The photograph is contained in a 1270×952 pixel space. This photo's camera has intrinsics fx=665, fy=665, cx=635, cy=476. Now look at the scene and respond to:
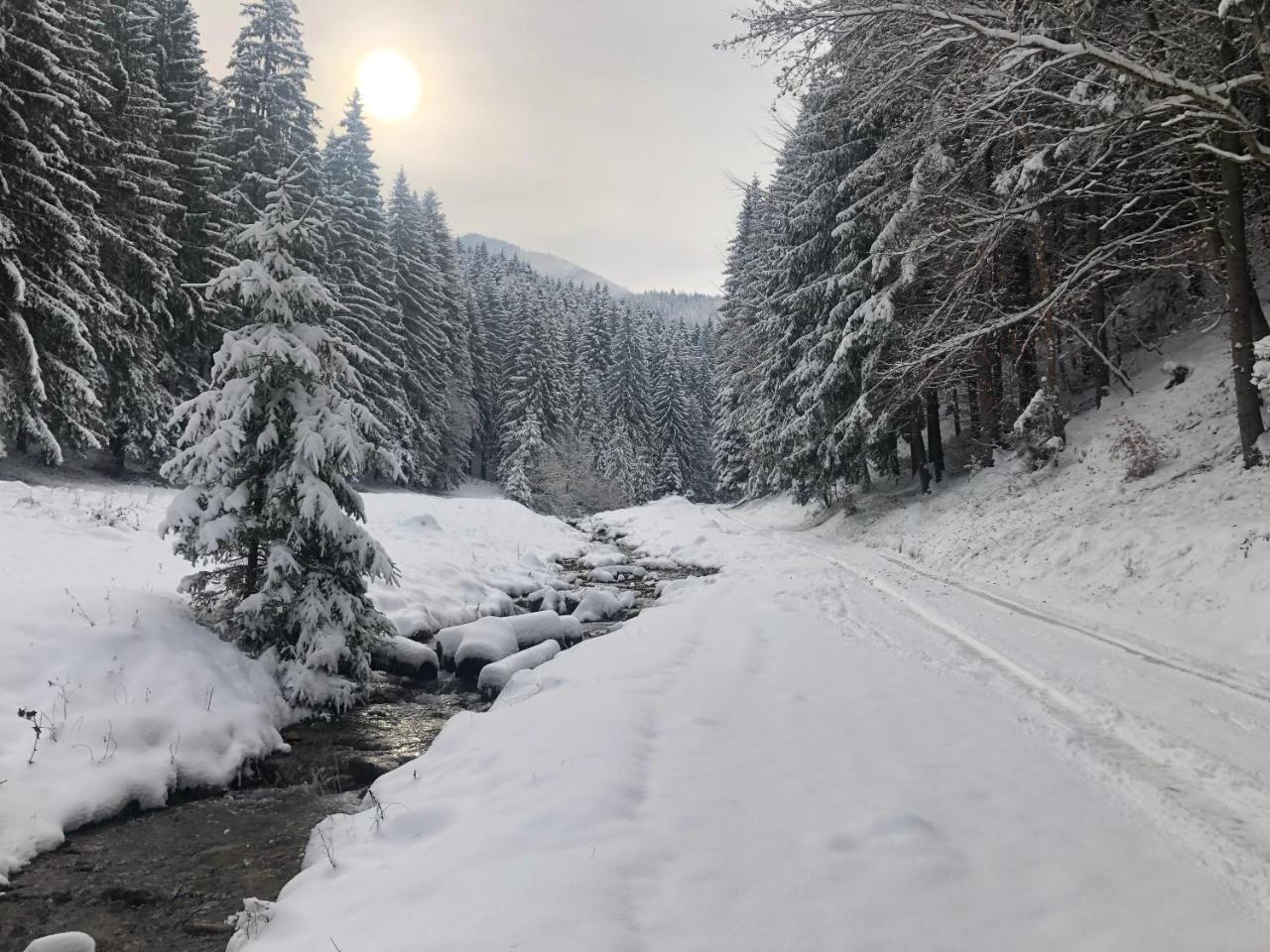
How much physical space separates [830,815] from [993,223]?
751cm

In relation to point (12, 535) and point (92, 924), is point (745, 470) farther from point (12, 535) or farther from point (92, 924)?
point (92, 924)

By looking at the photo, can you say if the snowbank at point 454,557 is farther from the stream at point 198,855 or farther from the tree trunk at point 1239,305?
the tree trunk at point 1239,305

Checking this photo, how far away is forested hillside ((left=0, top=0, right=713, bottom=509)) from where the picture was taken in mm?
16406

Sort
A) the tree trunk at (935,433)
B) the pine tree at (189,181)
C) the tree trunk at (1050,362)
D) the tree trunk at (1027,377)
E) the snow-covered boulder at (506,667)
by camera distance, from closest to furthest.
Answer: the snow-covered boulder at (506,667), the tree trunk at (1050,362), the tree trunk at (1027,377), the tree trunk at (935,433), the pine tree at (189,181)

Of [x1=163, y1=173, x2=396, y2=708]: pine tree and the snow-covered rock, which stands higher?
[x1=163, y1=173, x2=396, y2=708]: pine tree

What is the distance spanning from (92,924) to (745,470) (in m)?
47.6

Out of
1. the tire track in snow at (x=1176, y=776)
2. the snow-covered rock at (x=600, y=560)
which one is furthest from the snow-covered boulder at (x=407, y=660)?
the snow-covered rock at (x=600, y=560)

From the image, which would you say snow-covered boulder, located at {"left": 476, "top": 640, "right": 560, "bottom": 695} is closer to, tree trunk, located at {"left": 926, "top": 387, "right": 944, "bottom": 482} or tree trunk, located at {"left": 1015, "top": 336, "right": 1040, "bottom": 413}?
tree trunk, located at {"left": 926, "top": 387, "right": 944, "bottom": 482}

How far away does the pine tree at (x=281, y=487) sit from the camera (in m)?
8.42

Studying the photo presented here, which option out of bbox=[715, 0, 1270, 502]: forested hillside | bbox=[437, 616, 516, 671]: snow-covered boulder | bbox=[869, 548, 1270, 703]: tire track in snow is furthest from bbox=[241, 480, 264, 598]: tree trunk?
bbox=[869, 548, 1270, 703]: tire track in snow

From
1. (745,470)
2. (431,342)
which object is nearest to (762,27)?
(431,342)

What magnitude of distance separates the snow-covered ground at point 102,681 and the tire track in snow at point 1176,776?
7.68m

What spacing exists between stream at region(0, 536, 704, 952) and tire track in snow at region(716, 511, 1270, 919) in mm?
5878

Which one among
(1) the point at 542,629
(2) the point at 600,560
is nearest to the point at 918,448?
(2) the point at 600,560
